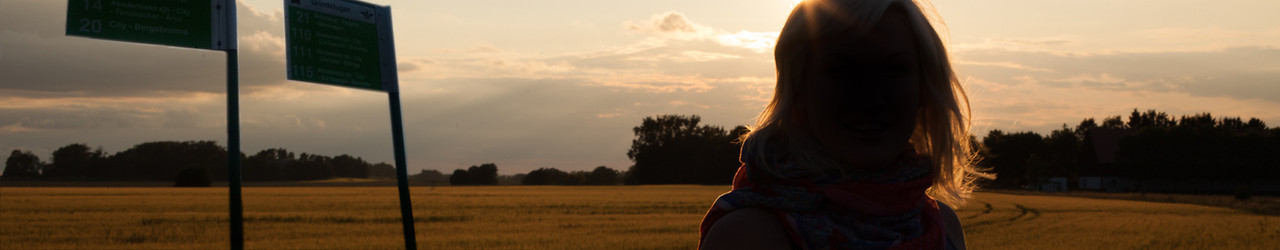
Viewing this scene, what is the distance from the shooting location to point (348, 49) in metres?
8.52

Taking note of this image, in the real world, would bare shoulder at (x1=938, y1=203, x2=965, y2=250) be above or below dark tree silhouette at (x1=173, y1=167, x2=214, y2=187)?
below

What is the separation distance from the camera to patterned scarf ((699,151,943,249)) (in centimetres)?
134

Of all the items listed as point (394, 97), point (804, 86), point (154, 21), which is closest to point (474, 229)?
point (394, 97)

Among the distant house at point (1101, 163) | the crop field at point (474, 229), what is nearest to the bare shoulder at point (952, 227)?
the crop field at point (474, 229)

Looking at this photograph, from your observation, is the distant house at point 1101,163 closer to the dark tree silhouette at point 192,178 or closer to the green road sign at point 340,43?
the dark tree silhouette at point 192,178

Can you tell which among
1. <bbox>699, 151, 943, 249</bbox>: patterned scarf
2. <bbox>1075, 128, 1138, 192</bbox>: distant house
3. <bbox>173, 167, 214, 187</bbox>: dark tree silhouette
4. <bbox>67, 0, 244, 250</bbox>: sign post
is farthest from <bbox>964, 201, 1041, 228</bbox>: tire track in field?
<bbox>173, 167, 214, 187</bbox>: dark tree silhouette

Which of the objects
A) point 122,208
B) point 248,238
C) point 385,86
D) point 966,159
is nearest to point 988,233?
point 248,238

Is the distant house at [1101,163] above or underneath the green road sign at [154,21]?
underneath

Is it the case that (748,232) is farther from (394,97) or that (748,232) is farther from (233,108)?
(394,97)

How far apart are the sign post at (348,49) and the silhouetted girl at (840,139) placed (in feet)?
23.6

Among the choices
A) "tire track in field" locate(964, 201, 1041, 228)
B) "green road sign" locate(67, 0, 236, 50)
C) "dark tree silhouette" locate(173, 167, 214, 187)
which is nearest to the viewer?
"green road sign" locate(67, 0, 236, 50)

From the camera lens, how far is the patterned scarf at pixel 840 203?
1336 millimetres

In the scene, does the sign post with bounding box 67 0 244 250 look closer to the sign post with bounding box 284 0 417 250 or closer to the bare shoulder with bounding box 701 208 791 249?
the sign post with bounding box 284 0 417 250

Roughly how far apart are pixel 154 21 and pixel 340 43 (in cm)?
149
